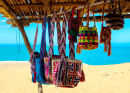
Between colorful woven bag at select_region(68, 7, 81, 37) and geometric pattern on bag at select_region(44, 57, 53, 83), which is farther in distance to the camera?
geometric pattern on bag at select_region(44, 57, 53, 83)

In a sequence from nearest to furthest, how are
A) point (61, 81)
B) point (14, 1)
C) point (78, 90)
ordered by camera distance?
point (61, 81) → point (14, 1) → point (78, 90)

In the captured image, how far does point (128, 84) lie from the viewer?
803 cm

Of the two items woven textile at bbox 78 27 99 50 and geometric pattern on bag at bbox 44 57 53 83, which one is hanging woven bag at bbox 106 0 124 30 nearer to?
woven textile at bbox 78 27 99 50

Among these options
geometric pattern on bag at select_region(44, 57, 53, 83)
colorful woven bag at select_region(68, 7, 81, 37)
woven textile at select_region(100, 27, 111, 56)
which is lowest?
geometric pattern on bag at select_region(44, 57, 53, 83)

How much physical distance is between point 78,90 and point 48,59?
5.60 metres

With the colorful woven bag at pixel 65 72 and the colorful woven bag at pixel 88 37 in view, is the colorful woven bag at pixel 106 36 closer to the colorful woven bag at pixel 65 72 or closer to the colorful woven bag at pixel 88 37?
the colorful woven bag at pixel 88 37

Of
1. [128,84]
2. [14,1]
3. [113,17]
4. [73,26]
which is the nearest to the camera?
[113,17]

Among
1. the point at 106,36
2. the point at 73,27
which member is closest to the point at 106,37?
the point at 106,36

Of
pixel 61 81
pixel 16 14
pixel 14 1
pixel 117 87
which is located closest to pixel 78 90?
pixel 117 87

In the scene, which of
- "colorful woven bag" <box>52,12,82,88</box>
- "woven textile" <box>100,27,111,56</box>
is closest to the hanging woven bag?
"woven textile" <box>100,27,111,56</box>

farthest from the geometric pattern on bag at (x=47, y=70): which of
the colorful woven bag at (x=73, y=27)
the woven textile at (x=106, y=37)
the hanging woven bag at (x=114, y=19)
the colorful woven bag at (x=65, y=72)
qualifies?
the hanging woven bag at (x=114, y=19)

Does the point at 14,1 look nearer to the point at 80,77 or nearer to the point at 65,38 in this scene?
the point at 65,38

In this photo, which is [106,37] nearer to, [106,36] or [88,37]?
[106,36]

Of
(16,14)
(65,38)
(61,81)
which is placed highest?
(16,14)
